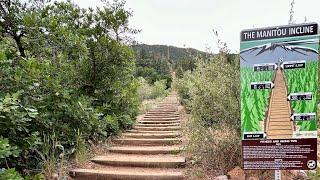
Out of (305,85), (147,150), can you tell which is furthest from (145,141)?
(305,85)

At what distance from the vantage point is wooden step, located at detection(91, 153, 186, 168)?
5.50m

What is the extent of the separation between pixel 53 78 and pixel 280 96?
3355 millimetres

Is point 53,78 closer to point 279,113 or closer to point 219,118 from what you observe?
point 219,118

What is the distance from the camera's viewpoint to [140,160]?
19.0ft

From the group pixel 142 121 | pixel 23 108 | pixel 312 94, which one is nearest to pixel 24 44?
pixel 23 108

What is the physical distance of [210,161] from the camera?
16.2 ft

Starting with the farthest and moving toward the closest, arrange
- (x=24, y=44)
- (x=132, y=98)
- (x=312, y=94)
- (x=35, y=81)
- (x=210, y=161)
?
(x=132, y=98)
(x=24, y=44)
(x=210, y=161)
(x=35, y=81)
(x=312, y=94)

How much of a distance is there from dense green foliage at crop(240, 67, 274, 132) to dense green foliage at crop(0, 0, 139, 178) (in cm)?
236

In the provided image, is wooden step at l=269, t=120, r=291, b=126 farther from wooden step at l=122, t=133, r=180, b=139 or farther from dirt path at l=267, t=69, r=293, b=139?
wooden step at l=122, t=133, r=180, b=139

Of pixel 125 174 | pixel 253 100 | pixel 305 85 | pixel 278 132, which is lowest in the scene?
pixel 125 174

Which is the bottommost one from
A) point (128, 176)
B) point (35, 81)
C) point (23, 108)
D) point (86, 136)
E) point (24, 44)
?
point (128, 176)

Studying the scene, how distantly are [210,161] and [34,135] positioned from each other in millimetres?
2532

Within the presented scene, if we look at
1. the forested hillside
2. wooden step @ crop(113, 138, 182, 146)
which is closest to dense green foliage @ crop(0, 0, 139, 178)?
the forested hillside

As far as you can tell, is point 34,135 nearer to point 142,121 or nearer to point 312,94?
point 312,94
